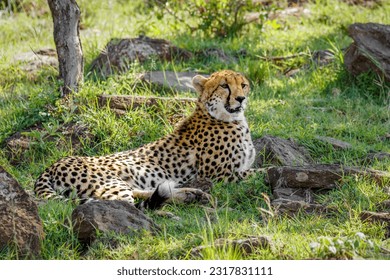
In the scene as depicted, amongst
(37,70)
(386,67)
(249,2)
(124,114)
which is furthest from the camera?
(249,2)

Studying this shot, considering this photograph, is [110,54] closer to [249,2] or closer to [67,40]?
[67,40]

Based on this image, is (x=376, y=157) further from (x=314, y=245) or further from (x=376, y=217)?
(x=314, y=245)

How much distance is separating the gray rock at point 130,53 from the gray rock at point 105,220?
348cm

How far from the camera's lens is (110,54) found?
29.5 ft

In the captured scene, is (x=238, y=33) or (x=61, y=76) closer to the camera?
(x=61, y=76)

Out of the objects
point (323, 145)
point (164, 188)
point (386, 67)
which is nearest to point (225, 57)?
point (386, 67)

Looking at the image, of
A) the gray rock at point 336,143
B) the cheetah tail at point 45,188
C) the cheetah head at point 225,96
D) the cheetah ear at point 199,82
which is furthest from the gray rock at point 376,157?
the cheetah tail at point 45,188

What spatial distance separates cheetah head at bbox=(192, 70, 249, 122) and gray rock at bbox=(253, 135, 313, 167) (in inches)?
12.6

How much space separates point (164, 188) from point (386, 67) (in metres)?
3.61

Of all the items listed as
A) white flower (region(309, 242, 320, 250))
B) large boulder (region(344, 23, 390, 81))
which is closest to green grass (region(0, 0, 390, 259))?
white flower (region(309, 242, 320, 250))

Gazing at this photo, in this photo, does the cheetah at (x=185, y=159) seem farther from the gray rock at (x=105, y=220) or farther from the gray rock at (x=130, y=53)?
the gray rock at (x=130, y=53)

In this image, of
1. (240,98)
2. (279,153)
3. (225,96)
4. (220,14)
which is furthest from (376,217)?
(220,14)

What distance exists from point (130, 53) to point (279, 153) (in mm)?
2676

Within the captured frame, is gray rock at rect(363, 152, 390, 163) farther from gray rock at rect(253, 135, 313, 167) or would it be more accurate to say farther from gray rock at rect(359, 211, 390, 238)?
gray rock at rect(359, 211, 390, 238)
